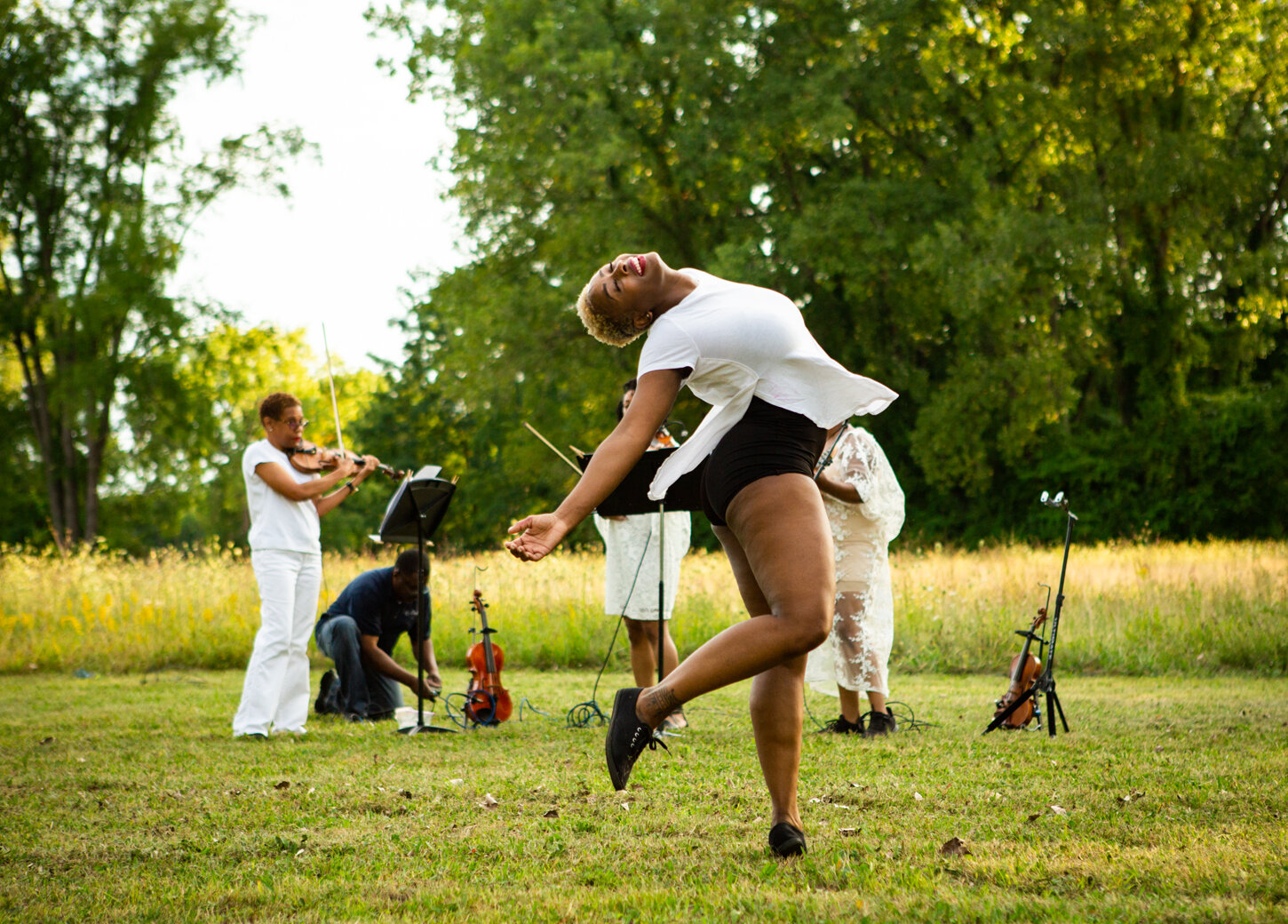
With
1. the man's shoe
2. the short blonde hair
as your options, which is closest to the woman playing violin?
the man's shoe

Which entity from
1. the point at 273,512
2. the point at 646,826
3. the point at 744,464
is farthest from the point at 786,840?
the point at 273,512

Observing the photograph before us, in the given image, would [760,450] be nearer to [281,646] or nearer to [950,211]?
[281,646]

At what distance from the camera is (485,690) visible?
721 cm

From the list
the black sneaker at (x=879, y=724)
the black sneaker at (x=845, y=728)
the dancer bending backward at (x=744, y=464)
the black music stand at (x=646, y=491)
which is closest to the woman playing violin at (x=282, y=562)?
the black music stand at (x=646, y=491)

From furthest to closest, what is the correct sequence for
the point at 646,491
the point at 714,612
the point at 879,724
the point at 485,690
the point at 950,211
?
the point at 950,211 < the point at 714,612 < the point at 485,690 < the point at 879,724 < the point at 646,491

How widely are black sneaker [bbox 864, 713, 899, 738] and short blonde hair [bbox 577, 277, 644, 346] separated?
360 centimetres

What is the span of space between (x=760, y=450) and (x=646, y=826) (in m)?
1.50

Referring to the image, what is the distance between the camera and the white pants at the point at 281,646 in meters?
6.96

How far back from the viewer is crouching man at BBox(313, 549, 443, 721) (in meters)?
7.77

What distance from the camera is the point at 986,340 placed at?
2469 centimetres

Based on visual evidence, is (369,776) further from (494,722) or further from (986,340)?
(986,340)

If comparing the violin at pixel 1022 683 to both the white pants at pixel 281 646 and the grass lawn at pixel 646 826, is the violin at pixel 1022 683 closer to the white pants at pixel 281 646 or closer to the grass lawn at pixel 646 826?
the grass lawn at pixel 646 826

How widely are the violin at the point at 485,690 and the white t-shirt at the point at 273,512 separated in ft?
3.81

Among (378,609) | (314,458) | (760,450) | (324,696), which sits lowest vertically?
(324,696)
